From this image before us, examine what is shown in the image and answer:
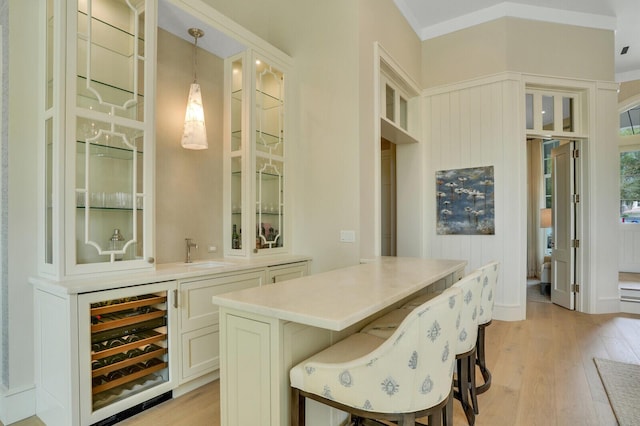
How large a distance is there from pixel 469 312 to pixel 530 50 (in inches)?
161

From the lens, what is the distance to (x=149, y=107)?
7.86 feet

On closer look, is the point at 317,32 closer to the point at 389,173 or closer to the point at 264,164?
the point at 264,164

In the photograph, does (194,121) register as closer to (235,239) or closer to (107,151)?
(107,151)

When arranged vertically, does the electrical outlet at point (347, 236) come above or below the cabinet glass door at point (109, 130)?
below

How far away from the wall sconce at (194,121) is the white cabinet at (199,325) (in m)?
1.19

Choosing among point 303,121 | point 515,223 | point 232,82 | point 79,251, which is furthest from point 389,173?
point 79,251

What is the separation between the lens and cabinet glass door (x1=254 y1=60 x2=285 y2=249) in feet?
11.0

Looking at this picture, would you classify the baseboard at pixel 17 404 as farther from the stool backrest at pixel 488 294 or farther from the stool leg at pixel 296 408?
the stool backrest at pixel 488 294

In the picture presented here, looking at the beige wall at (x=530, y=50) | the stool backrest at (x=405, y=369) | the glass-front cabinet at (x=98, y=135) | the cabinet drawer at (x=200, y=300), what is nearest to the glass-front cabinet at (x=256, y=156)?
the cabinet drawer at (x=200, y=300)

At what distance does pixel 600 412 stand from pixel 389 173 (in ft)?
14.0

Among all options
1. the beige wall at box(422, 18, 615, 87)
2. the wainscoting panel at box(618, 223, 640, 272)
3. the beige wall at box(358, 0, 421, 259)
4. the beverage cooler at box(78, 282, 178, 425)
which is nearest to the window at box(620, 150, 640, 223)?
the wainscoting panel at box(618, 223, 640, 272)

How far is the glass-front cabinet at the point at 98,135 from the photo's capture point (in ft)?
6.59

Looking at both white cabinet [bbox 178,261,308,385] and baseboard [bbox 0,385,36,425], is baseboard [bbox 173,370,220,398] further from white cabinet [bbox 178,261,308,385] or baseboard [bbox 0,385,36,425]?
baseboard [bbox 0,385,36,425]

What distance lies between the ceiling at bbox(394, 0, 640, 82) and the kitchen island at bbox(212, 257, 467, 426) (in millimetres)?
3834
